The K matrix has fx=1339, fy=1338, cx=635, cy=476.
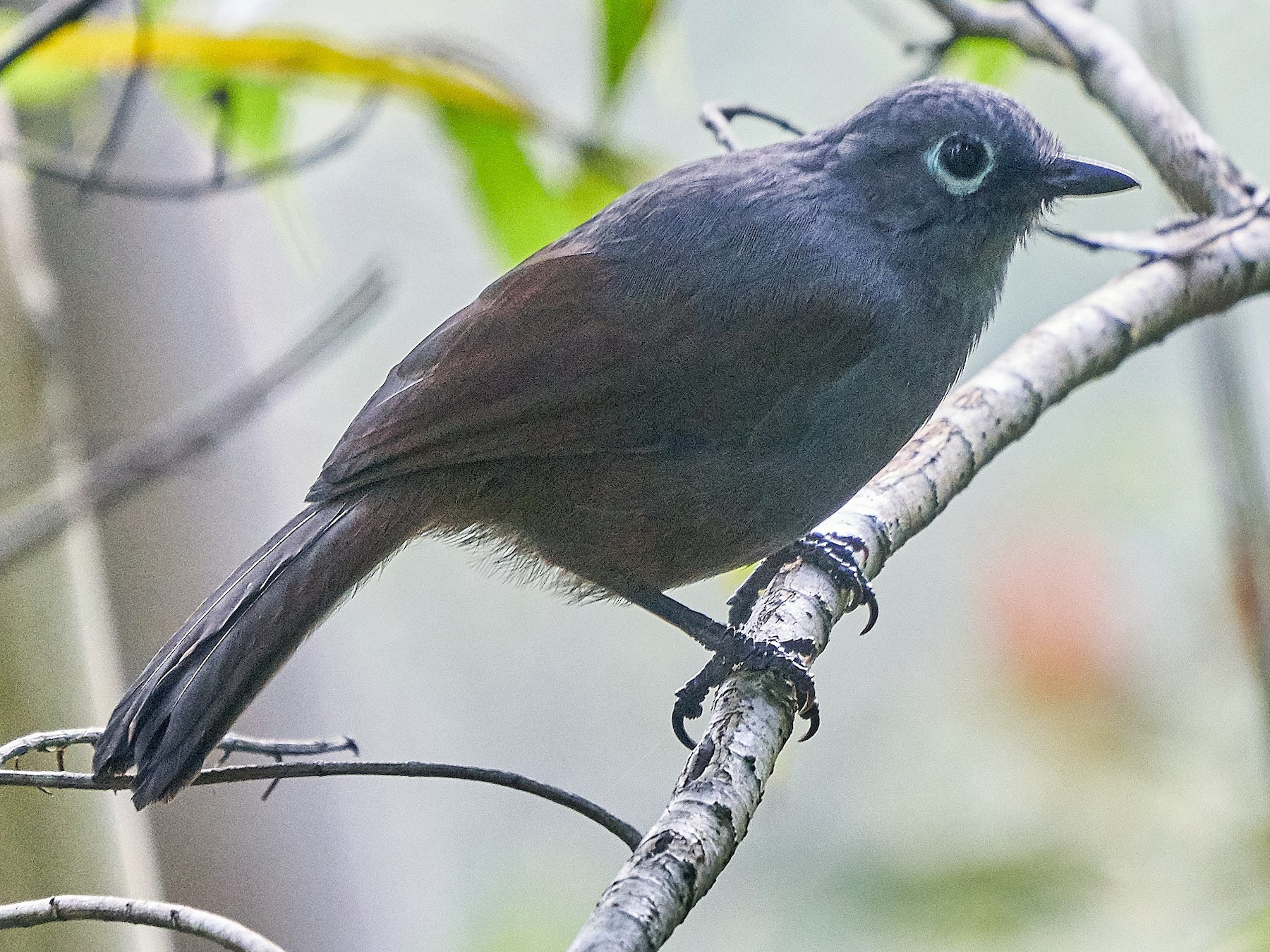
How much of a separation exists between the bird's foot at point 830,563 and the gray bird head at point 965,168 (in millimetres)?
509

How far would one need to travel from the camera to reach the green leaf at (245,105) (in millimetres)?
2342

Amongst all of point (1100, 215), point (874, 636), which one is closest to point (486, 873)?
point (874, 636)

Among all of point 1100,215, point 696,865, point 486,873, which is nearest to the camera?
point 696,865

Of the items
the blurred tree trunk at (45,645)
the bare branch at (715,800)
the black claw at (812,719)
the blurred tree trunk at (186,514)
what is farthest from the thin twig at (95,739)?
the blurred tree trunk at (186,514)

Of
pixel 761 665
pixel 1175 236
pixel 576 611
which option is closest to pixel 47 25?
pixel 761 665

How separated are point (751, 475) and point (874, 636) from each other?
2595mm

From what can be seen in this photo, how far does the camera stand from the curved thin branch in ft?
3.78

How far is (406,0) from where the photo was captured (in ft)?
16.0

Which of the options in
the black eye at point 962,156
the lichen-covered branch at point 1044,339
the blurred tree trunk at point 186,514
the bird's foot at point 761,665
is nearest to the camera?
the bird's foot at point 761,665

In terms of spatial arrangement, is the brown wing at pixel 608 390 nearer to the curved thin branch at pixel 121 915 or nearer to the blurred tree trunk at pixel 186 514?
the curved thin branch at pixel 121 915

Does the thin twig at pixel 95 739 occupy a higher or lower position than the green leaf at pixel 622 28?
lower

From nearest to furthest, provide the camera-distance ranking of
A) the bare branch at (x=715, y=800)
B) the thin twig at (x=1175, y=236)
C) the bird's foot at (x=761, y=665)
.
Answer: the bare branch at (x=715, y=800), the bird's foot at (x=761, y=665), the thin twig at (x=1175, y=236)

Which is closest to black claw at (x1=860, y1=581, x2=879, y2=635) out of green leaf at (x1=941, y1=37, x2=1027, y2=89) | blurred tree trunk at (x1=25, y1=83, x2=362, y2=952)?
green leaf at (x1=941, y1=37, x2=1027, y2=89)

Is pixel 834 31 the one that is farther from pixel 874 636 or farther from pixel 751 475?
pixel 751 475
